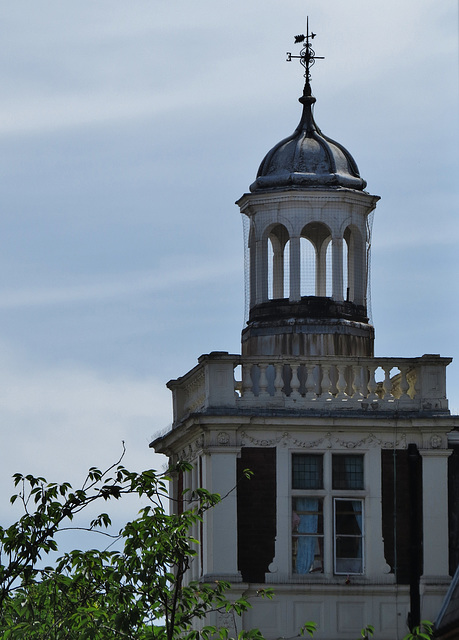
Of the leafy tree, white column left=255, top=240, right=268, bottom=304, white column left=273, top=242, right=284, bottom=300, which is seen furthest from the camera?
white column left=273, top=242, right=284, bottom=300

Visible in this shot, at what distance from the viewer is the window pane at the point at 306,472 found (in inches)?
1260

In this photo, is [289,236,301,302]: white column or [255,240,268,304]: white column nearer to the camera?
[289,236,301,302]: white column

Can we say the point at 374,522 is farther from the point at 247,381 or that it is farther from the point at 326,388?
the point at 247,381

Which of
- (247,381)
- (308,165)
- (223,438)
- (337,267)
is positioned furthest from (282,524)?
(308,165)

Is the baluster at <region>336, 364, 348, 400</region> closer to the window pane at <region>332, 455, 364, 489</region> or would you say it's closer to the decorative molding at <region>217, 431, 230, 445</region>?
the window pane at <region>332, 455, 364, 489</region>

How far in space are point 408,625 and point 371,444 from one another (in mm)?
3117

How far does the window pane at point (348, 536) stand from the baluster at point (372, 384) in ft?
5.95

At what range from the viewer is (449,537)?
105 feet

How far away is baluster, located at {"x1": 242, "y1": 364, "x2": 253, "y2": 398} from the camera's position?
105 ft

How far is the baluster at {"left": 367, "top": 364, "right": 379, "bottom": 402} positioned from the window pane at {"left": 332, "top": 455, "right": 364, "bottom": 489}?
3.45 feet

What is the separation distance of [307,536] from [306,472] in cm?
109

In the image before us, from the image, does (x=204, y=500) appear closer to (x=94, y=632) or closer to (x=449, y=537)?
(x=94, y=632)

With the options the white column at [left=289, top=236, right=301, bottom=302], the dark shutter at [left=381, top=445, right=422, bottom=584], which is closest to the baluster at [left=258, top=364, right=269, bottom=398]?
the dark shutter at [left=381, top=445, right=422, bottom=584]

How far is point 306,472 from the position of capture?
3206 cm
